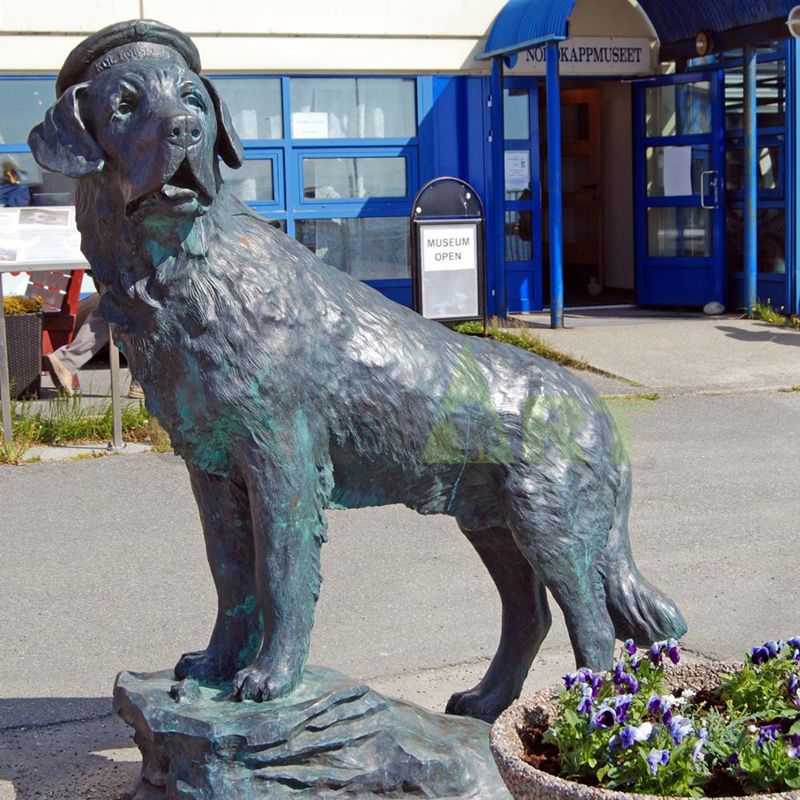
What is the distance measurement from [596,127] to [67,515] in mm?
11303

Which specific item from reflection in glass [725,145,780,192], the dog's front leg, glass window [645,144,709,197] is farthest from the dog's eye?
glass window [645,144,709,197]

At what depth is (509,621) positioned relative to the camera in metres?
3.64

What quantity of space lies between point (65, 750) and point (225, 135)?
2191 mm

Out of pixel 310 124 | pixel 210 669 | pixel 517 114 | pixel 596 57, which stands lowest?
pixel 210 669

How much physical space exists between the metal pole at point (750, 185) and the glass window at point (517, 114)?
2251 mm

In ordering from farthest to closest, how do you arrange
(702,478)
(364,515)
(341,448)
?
(702,478) → (364,515) → (341,448)

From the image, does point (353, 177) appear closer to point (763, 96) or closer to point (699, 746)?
point (763, 96)

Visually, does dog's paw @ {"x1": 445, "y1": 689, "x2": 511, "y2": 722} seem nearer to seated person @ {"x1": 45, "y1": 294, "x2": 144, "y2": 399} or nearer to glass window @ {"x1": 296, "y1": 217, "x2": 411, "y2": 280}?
seated person @ {"x1": 45, "y1": 294, "x2": 144, "y2": 399}

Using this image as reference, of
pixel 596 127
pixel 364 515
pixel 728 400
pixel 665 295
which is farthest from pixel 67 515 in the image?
pixel 596 127

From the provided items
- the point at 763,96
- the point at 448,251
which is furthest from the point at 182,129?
the point at 763,96

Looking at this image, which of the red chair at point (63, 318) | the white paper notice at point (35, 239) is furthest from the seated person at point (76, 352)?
the white paper notice at point (35, 239)

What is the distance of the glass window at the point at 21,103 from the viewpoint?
11914 millimetres

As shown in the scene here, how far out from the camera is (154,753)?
318cm

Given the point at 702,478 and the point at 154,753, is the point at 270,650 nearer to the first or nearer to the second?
the point at 154,753
